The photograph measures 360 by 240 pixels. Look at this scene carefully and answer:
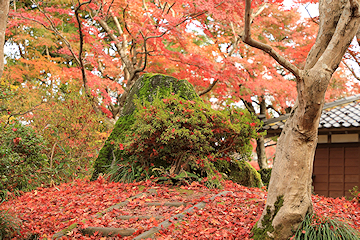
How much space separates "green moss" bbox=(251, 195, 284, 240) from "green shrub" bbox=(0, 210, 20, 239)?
311 cm

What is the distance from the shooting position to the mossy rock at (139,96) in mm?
7109

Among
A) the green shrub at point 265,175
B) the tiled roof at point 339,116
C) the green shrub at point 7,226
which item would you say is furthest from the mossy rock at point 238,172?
the green shrub at point 265,175

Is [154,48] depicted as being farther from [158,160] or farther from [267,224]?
[267,224]

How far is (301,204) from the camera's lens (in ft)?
11.5

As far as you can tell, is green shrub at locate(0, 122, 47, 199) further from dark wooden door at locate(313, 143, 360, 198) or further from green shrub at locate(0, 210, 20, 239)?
dark wooden door at locate(313, 143, 360, 198)

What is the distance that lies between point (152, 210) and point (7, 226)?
1.94 metres

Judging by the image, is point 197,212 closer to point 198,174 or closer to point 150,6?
point 198,174

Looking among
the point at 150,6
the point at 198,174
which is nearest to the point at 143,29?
the point at 150,6

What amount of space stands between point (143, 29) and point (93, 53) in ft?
10.6

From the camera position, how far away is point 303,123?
3.36 metres

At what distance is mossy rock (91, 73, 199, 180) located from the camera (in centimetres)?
711

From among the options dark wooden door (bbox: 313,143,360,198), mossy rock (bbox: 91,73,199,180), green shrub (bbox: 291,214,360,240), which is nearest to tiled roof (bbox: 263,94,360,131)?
dark wooden door (bbox: 313,143,360,198)

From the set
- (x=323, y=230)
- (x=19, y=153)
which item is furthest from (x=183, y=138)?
(x=19, y=153)

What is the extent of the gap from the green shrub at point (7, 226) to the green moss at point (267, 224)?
311 centimetres
